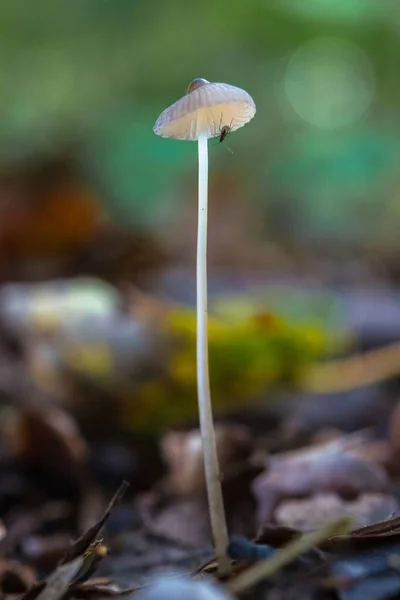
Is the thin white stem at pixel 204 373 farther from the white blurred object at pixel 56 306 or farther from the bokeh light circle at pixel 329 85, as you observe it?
the bokeh light circle at pixel 329 85

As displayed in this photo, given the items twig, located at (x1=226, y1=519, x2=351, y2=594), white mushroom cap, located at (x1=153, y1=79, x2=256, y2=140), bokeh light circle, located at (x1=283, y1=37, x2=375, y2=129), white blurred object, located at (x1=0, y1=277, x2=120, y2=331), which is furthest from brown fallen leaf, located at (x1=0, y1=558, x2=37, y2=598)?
bokeh light circle, located at (x1=283, y1=37, x2=375, y2=129)

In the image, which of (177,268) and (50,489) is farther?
(177,268)

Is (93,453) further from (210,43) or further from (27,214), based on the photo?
(210,43)

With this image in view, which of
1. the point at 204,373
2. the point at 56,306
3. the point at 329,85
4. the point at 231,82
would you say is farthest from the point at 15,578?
the point at 329,85

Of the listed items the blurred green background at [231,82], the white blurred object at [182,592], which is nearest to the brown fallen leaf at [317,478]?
the white blurred object at [182,592]

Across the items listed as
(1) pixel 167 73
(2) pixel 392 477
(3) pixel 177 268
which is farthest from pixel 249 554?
(1) pixel 167 73

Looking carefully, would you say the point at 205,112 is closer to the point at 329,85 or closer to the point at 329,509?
the point at 329,509

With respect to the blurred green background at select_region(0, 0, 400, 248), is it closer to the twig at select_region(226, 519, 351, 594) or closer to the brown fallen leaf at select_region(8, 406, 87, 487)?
the brown fallen leaf at select_region(8, 406, 87, 487)
